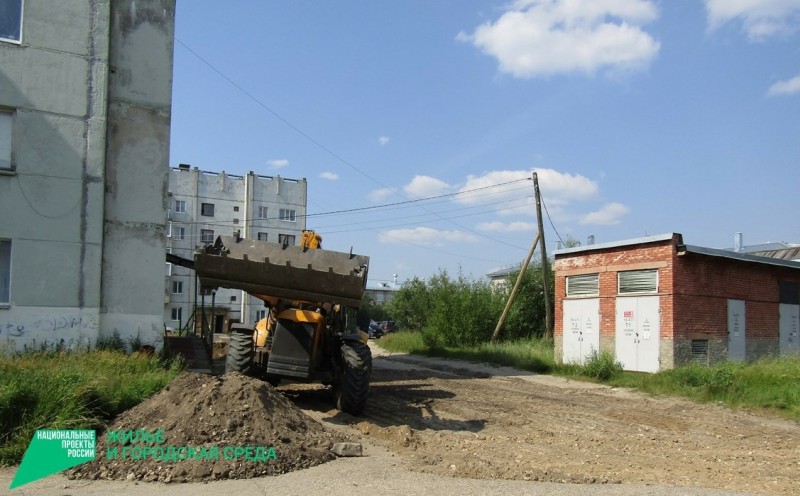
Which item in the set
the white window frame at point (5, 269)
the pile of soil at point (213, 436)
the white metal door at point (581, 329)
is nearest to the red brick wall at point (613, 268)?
the white metal door at point (581, 329)

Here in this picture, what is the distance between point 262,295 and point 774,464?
819cm

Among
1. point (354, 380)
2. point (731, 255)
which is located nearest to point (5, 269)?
point (354, 380)

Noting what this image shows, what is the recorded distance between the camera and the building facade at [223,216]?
5816cm

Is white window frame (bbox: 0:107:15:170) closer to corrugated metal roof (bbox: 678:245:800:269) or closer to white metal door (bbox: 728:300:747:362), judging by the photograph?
corrugated metal roof (bbox: 678:245:800:269)

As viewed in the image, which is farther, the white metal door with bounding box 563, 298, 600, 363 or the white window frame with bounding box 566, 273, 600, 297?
the white window frame with bounding box 566, 273, 600, 297

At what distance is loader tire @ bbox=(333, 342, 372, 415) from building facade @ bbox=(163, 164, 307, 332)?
47455 mm

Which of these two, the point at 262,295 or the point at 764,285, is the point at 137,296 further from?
the point at 764,285

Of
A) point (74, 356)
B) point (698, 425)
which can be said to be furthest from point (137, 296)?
point (698, 425)

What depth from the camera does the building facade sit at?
5816 cm

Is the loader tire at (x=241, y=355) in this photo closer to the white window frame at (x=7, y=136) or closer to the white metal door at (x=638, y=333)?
the white window frame at (x=7, y=136)

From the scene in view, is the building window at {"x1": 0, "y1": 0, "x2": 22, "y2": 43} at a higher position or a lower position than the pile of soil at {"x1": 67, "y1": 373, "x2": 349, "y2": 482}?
higher

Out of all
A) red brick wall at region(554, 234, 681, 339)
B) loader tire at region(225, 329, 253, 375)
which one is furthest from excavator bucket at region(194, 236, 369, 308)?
red brick wall at region(554, 234, 681, 339)

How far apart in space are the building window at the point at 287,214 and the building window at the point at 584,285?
147 feet

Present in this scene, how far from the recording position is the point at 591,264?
1978 centimetres
